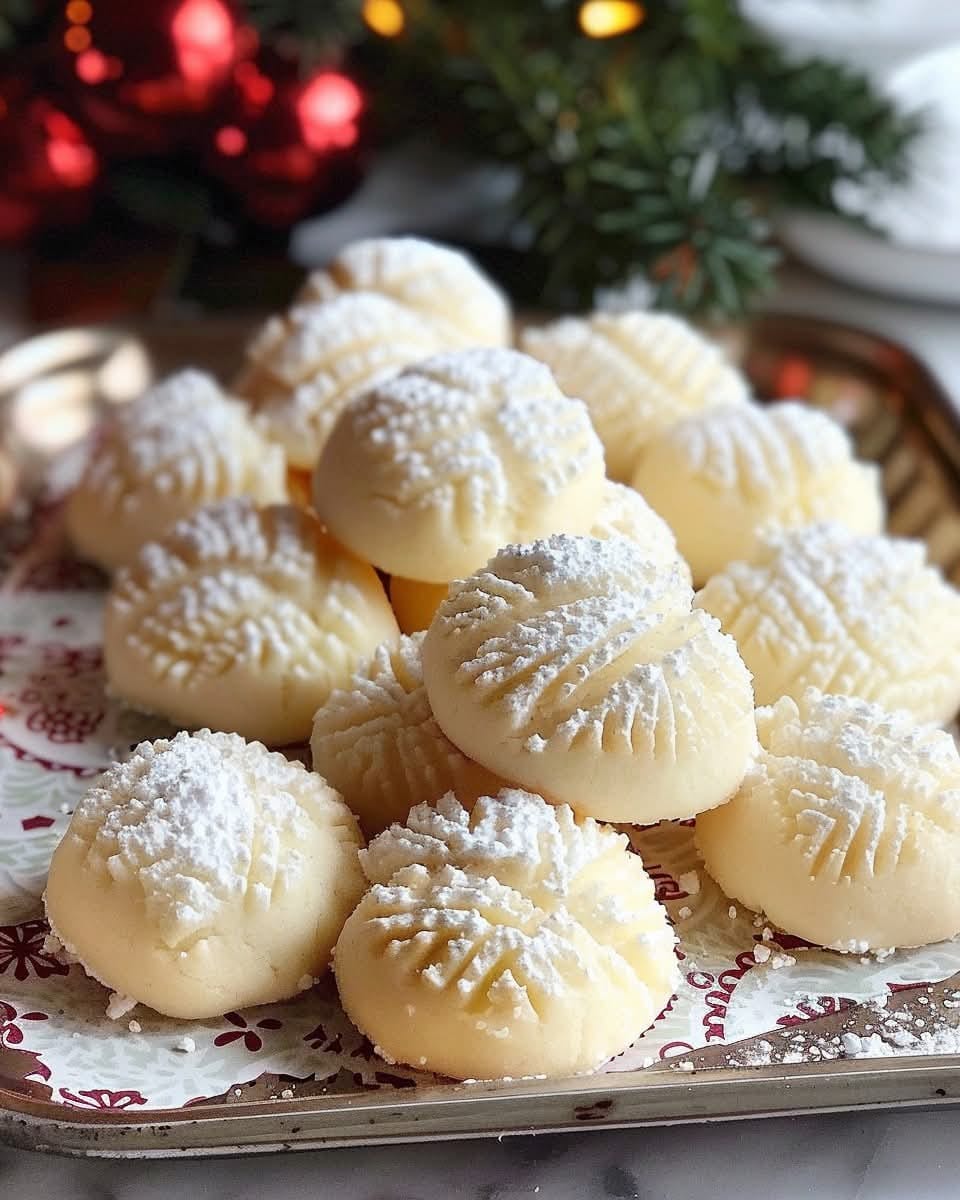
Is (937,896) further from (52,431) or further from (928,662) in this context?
(52,431)

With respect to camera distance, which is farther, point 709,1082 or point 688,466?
point 688,466

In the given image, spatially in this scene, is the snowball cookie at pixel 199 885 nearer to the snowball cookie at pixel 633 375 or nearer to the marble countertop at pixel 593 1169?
the marble countertop at pixel 593 1169

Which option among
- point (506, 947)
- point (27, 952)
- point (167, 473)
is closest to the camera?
point (506, 947)

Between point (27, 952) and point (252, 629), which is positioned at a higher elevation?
point (252, 629)

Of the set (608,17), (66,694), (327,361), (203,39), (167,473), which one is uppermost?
(608,17)

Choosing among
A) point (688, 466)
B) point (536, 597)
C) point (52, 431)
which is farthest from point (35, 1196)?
point (52, 431)

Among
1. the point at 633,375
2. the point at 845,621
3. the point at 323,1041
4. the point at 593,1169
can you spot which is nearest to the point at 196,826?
the point at 323,1041

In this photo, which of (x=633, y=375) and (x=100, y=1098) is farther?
(x=633, y=375)

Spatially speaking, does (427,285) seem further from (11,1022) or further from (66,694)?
(11,1022)
